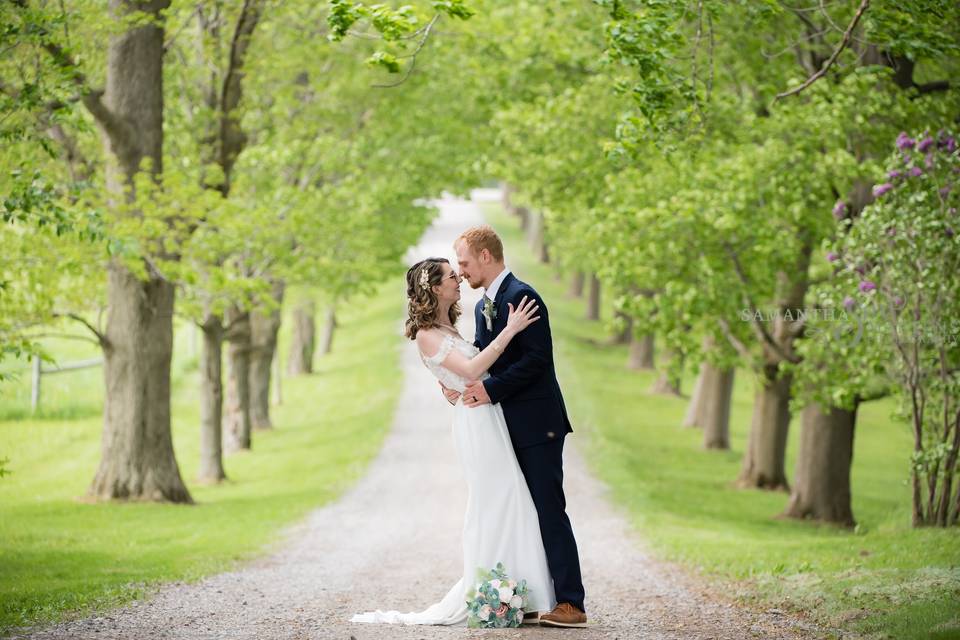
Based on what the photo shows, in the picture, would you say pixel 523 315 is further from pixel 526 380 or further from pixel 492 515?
pixel 492 515

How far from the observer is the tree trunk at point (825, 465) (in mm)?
18312

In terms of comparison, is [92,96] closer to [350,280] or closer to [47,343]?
[350,280]

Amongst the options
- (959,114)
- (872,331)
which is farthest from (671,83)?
(959,114)

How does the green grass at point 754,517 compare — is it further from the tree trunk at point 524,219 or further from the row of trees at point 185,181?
the tree trunk at point 524,219

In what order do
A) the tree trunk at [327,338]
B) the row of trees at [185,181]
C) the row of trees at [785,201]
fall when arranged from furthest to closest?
1. the tree trunk at [327,338]
2. the row of trees at [185,181]
3. the row of trees at [785,201]

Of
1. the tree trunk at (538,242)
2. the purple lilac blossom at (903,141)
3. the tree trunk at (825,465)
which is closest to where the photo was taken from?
the purple lilac blossom at (903,141)

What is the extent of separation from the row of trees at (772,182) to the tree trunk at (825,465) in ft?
0.11

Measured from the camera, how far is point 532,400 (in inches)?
298

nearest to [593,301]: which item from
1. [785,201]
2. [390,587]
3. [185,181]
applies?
[185,181]

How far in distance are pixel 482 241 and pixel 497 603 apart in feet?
7.99

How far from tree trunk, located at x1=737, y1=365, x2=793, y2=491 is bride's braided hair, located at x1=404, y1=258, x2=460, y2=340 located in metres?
14.9

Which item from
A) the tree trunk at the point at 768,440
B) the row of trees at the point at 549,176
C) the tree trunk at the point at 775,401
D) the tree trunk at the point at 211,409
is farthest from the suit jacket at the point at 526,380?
the tree trunk at the point at 211,409

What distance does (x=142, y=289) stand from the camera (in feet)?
56.6

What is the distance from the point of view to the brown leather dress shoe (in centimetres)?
748
